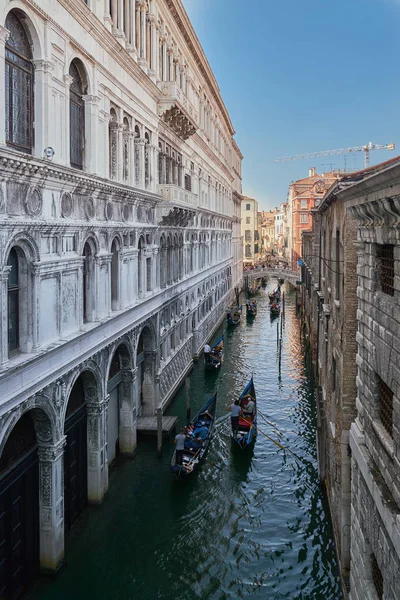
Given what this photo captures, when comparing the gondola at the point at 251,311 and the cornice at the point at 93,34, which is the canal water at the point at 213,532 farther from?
the gondola at the point at 251,311

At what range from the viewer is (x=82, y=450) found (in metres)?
13.1

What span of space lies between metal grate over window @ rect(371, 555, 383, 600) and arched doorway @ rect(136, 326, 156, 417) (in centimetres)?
1195

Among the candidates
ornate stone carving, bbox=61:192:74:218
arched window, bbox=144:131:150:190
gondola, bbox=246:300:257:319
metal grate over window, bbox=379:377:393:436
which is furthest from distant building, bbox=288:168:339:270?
metal grate over window, bbox=379:377:393:436

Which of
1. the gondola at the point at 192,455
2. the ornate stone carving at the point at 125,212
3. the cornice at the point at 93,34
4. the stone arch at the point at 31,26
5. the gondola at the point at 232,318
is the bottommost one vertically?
the gondola at the point at 192,455

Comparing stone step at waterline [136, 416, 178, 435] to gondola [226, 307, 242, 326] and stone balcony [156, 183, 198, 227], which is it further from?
gondola [226, 307, 242, 326]

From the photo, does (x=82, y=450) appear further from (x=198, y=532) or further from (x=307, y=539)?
(x=307, y=539)

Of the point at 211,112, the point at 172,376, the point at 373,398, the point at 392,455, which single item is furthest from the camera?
the point at 211,112

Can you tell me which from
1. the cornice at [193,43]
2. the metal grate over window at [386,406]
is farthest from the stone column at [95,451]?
the cornice at [193,43]

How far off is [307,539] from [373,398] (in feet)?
21.1

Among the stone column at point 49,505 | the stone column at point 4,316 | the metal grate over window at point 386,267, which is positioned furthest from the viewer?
the stone column at point 49,505

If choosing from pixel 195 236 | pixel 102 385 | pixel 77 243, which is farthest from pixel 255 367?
pixel 77 243

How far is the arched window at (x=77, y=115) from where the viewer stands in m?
11.7

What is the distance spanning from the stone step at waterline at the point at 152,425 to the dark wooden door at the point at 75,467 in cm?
414

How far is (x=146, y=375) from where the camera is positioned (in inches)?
739
